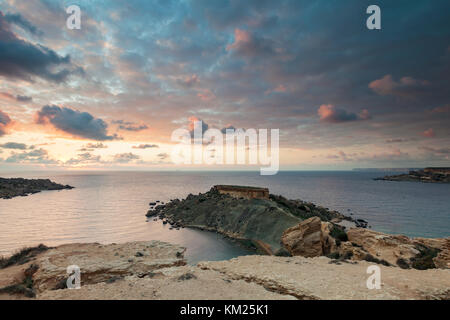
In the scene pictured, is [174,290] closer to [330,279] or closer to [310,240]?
[330,279]

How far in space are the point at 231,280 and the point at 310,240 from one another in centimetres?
1135

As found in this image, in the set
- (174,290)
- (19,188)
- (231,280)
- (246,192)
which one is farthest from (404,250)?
(19,188)

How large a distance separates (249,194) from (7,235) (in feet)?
142

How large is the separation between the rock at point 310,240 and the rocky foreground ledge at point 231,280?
3718mm

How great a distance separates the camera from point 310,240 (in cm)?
2053

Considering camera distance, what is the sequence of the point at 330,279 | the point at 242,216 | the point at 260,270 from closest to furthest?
the point at 330,279
the point at 260,270
the point at 242,216

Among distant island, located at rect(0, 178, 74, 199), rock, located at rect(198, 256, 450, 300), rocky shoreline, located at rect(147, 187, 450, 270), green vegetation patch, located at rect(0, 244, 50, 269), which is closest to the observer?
rock, located at rect(198, 256, 450, 300)

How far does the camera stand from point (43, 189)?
11056cm

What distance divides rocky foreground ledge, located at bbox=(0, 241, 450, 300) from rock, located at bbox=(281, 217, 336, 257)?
372 cm

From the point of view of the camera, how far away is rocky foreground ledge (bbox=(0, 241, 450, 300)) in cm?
1022

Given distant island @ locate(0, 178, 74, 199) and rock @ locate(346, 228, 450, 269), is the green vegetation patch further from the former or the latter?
distant island @ locate(0, 178, 74, 199)

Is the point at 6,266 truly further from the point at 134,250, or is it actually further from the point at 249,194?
the point at 249,194

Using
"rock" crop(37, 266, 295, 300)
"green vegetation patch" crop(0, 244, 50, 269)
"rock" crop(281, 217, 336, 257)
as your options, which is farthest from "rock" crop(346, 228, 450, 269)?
"green vegetation patch" crop(0, 244, 50, 269)
